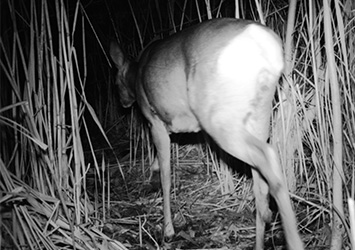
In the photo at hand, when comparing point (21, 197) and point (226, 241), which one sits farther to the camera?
point (226, 241)

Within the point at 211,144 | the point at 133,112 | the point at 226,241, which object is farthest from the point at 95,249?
the point at 133,112

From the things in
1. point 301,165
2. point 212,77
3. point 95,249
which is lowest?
point 95,249

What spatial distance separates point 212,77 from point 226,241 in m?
0.99

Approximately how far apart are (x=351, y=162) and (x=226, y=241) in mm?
862

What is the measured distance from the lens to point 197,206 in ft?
11.4

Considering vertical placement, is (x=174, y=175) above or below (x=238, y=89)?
below

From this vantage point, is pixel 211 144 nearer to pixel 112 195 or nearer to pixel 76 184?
pixel 112 195

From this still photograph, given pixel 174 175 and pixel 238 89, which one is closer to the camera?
pixel 238 89

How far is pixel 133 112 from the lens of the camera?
4527 millimetres

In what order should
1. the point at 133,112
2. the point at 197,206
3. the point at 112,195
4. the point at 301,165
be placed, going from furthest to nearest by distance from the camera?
the point at 133,112 → the point at 112,195 → the point at 197,206 → the point at 301,165

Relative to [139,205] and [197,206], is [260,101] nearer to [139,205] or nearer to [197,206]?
[197,206]

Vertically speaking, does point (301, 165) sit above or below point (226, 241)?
above

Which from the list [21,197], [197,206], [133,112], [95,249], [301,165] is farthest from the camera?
[133,112]

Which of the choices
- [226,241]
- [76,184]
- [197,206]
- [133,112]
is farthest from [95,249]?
[133,112]
